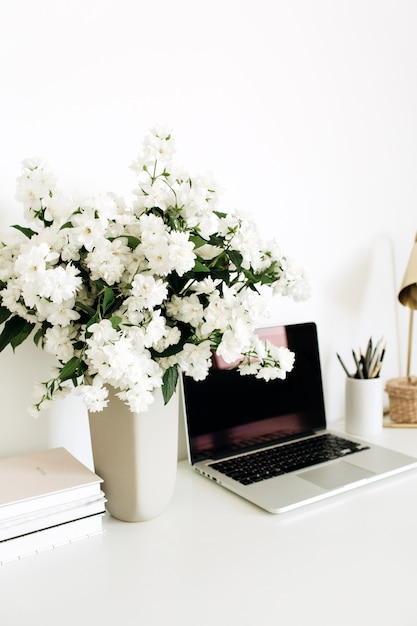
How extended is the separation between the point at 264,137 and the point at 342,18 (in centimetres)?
38

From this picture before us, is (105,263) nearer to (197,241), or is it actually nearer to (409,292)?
(197,241)

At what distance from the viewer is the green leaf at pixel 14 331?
0.82m

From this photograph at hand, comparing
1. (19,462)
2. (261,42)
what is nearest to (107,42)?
(261,42)

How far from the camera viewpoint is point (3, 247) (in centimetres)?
83

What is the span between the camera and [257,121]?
4.14ft

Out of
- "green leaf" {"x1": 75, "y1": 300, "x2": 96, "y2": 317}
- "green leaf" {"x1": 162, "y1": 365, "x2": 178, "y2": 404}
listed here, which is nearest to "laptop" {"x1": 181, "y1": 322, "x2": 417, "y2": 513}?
"green leaf" {"x1": 162, "y1": 365, "x2": 178, "y2": 404}

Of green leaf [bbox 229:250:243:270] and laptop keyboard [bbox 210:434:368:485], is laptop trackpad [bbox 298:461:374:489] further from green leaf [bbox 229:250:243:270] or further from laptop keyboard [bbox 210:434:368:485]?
green leaf [bbox 229:250:243:270]

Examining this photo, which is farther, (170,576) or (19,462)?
(19,462)

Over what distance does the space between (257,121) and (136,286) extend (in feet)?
2.23

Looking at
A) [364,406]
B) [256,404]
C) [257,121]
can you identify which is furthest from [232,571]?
[257,121]

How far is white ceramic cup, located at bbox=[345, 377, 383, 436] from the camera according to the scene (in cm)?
130

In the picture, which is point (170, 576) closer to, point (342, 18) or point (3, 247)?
point (3, 247)

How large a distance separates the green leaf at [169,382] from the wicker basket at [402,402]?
754 mm

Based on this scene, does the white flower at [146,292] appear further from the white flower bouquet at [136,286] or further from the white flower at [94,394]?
the white flower at [94,394]
